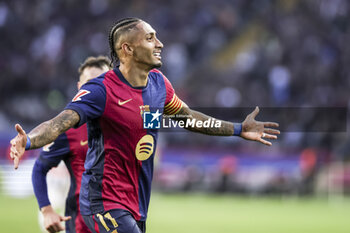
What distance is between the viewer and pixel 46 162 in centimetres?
605

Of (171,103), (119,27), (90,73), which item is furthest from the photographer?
(90,73)

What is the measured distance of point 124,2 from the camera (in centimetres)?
2706

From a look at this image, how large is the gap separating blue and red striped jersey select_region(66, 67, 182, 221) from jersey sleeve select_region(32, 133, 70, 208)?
110 cm

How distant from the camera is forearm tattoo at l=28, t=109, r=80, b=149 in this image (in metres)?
4.19

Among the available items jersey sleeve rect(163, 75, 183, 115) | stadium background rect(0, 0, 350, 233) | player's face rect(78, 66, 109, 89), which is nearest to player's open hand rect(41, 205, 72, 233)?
player's face rect(78, 66, 109, 89)

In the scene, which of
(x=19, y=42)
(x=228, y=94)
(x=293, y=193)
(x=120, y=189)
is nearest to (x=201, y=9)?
(x=228, y=94)

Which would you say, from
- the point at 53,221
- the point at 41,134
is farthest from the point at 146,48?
the point at 53,221

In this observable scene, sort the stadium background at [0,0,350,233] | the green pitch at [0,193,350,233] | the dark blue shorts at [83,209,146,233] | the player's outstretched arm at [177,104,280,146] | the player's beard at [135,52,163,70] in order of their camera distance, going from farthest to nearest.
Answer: the stadium background at [0,0,350,233]
the green pitch at [0,193,350,233]
the player's outstretched arm at [177,104,280,146]
the player's beard at [135,52,163,70]
the dark blue shorts at [83,209,146,233]

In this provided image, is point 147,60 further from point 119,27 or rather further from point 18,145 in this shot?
point 18,145

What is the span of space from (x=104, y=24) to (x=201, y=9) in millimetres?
4003

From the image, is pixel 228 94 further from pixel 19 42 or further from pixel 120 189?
pixel 120 189

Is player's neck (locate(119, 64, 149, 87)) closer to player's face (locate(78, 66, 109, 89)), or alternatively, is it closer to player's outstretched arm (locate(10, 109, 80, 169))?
player's outstretched arm (locate(10, 109, 80, 169))

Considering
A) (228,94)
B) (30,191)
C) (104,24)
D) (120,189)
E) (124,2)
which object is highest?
(124,2)

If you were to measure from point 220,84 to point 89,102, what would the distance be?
679 inches
